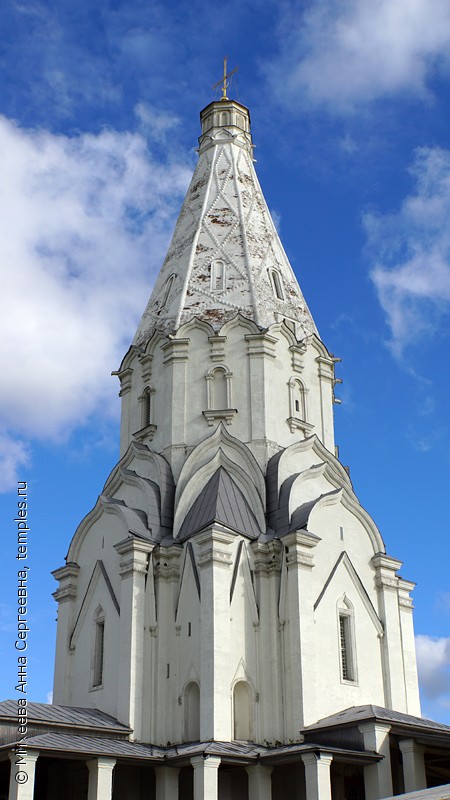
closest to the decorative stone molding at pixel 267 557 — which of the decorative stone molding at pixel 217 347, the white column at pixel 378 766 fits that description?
the white column at pixel 378 766

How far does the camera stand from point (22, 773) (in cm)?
1500

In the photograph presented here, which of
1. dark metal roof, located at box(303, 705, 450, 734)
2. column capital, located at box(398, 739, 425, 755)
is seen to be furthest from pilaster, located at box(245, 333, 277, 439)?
column capital, located at box(398, 739, 425, 755)

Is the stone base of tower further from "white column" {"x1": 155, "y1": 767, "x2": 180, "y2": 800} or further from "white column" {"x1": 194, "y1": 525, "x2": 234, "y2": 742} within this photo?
"white column" {"x1": 194, "y1": 525, "x2": 234, "y2": 742}

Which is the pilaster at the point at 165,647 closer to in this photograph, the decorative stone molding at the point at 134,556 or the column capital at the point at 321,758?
the decorative stone molding at the point at 134,556

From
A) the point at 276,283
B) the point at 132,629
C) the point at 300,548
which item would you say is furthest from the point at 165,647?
the point at 276,283

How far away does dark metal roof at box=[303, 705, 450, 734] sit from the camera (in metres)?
16.7

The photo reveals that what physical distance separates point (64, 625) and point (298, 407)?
736 cm

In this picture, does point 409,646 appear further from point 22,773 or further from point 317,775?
point 22,773

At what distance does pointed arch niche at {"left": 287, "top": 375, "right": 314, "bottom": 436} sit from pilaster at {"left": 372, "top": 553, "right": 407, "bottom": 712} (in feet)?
11.3

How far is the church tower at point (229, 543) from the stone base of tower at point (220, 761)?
1.52 feet

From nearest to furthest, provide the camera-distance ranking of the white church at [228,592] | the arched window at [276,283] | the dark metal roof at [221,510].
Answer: the white church at [228,592], the dark metal roof at [221,510], the arched window at [276,283]

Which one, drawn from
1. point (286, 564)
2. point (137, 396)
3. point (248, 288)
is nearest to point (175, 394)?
point (137, 396)

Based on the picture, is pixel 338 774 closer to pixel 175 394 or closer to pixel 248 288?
pixel 175 394

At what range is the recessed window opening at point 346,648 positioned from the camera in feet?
63.3
